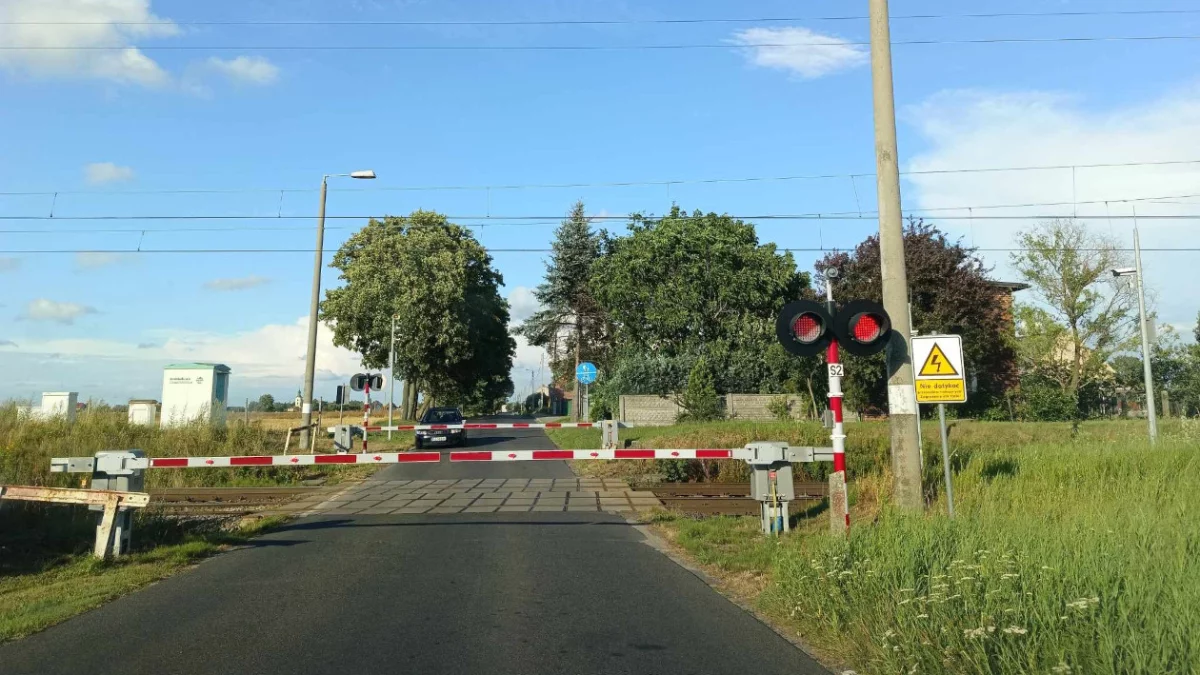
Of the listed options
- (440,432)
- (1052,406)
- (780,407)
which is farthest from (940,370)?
(1052,406)

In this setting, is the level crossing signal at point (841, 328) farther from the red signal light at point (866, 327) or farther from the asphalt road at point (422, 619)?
the asphalt road at point (422, 619)

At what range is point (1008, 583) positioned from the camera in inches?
183

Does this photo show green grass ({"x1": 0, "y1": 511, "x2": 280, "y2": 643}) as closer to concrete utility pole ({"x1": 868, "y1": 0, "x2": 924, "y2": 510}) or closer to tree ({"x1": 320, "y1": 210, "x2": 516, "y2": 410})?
concrete utility pole ({"x1": 868, "y1": 0, "x2": 924, "y2": 510})

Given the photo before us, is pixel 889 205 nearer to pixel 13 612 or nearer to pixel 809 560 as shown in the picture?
pixel 809 560

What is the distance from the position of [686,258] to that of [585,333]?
15.5m

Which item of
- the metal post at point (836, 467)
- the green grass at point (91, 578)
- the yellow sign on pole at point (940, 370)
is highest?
the yellow sign on pole at point (940, 370)

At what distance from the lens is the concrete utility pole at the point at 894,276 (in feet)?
26.9

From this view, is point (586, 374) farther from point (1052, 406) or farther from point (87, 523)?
point (87, 523)

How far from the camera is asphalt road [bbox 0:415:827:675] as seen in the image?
5230 millimetres

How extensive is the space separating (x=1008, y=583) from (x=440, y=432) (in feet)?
90.7

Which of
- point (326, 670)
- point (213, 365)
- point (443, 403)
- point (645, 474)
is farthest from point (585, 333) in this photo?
point (326, 670)

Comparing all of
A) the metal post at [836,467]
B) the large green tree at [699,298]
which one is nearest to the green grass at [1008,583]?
the metal post at [836,467]

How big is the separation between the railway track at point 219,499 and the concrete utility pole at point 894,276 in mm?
10610

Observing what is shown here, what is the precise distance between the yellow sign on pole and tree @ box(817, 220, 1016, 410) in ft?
77.5
